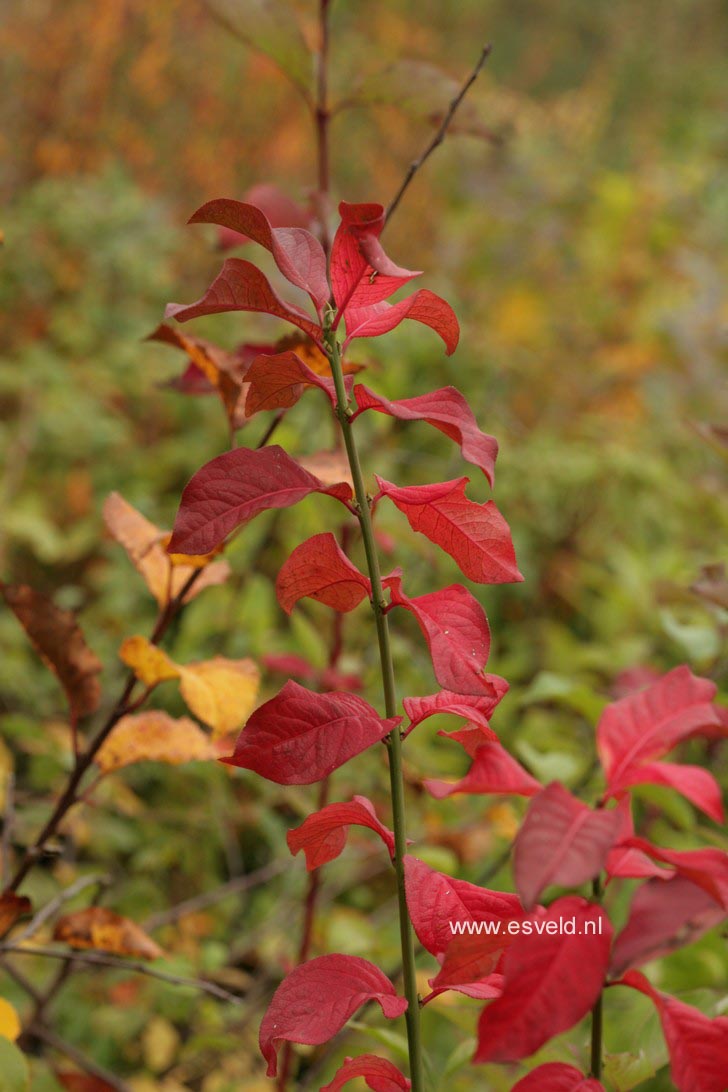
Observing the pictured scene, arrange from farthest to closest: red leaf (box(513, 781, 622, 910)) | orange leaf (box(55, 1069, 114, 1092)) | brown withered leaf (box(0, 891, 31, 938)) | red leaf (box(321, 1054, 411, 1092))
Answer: orange leaf (box(55, 1069, 114, 1092)) → brown withered leaf (box(0, 891, 31, 938)) → red leaf (box(321, 1054, 411, 1092)) → red leaf (box(513, 781, 622, 910))

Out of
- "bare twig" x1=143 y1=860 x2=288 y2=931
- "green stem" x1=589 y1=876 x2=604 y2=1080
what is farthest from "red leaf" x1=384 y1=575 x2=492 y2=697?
"bare twig" x1=143 y1=860 x2=288 y2=931

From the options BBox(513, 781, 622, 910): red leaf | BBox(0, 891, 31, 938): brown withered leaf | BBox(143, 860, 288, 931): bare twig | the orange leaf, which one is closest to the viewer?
BBox(513, 781, 622, 910): red leaf

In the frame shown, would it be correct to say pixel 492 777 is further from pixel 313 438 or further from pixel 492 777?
pixel 313 438

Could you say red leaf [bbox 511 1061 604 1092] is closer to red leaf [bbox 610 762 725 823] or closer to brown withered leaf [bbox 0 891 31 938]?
red leaf [bbox 610 762 725 823]

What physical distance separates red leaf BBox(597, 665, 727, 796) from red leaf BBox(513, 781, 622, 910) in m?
0.08

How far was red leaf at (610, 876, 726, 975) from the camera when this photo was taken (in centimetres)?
40

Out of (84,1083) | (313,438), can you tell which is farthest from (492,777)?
(313,438)

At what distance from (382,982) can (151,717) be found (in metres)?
0.26

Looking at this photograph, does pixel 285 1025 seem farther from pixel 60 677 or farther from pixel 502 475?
pixel 502 475

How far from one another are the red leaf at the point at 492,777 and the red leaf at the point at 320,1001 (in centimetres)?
9

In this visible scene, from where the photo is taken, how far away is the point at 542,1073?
15.5 inches

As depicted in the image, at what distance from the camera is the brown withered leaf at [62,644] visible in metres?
0.54

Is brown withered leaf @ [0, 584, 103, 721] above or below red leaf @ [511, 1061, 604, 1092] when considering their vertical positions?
above

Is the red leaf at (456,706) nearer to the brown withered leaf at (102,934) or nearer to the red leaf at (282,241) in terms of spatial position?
the red leaf at (282,241)
